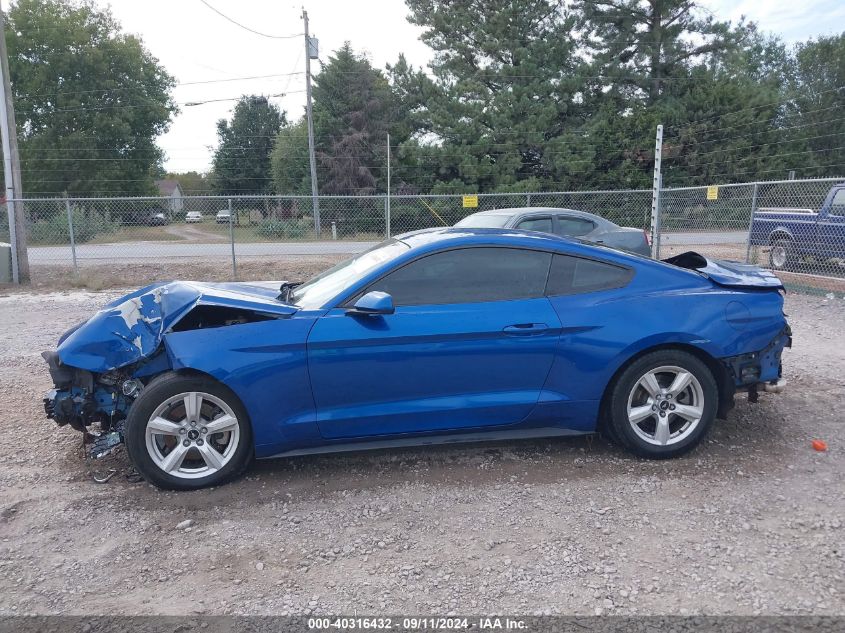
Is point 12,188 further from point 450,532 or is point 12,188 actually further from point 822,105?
point 822,105

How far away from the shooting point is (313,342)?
141 inches

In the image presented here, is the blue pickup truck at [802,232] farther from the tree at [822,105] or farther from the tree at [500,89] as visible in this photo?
the tree at [822,105]

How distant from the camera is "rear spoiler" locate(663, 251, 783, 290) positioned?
13.5 feet

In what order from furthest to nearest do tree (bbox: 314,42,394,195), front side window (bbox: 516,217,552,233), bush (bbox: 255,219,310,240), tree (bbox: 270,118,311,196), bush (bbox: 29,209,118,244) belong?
1. tree (bbox: 270,118,311,196)
2. tree (bbox: 314,42,394,195)
3. bush (bbox: 255,219,310,240)
4. bush (bbox: 29,209,118,244)
5. front side window (bbox: 516,217,552,233)

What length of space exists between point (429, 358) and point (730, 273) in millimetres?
2259

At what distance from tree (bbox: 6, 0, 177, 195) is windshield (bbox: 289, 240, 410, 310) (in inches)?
1665

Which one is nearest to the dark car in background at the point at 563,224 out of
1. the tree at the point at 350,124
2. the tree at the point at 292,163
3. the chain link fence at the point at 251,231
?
the chain link fence at the point at 251,231

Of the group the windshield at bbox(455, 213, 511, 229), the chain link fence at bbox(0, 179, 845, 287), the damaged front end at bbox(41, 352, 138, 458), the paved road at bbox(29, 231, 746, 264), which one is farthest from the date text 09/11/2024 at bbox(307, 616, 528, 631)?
the paved road at bbox(29, 231, 746, 264)

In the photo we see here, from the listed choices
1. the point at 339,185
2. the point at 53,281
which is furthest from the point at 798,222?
the point at 339,185

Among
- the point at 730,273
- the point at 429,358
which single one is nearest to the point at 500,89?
the point at 730,273

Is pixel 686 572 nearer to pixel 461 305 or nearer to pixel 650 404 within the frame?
pixel 650 404

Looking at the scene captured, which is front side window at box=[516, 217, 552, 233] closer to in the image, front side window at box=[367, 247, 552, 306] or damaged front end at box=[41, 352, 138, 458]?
front side window at box=[367, 247, 552, 306]

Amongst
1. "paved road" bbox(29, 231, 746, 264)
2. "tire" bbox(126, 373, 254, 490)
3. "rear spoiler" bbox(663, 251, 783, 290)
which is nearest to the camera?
"tire" bbox(126, 373, 254, 490)

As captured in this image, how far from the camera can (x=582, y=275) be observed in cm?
400
